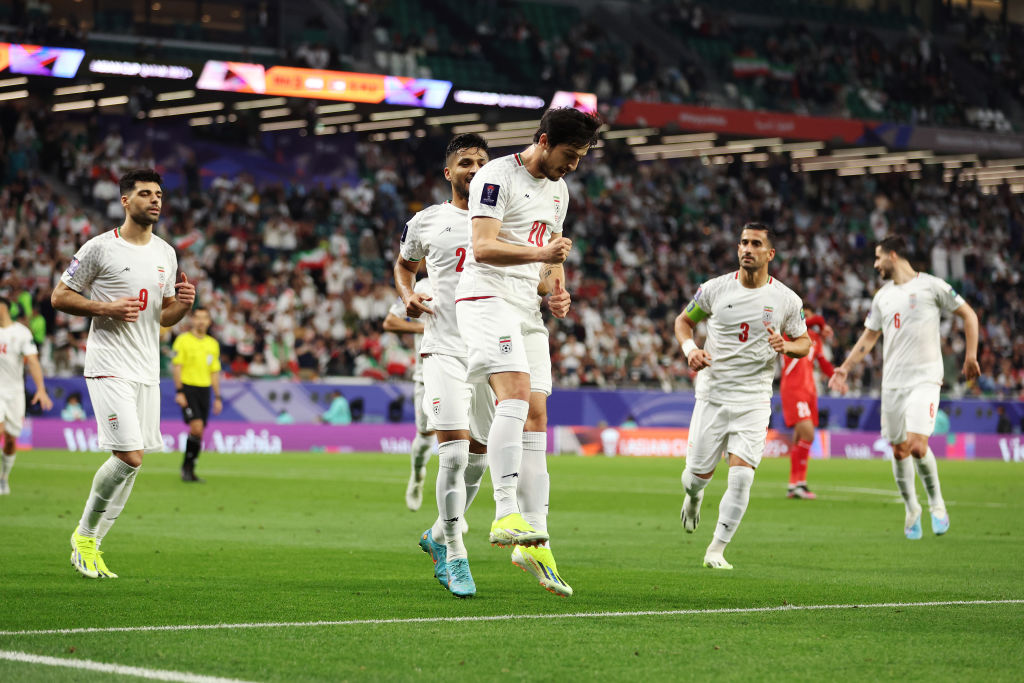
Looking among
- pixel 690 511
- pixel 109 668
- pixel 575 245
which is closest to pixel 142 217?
pixel 109 668

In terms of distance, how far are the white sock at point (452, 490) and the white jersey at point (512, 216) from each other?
37.6 inches

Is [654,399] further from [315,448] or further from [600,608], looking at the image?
[600,608]

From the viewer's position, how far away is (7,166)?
104ft

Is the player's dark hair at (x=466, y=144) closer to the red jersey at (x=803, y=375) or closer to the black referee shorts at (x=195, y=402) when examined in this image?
the red jersey at (x=803, y=375)

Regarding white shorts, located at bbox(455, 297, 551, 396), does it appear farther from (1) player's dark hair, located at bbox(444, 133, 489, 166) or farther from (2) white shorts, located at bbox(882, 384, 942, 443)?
(2) white shorts, located at bbox(882, 384, 942, 443)

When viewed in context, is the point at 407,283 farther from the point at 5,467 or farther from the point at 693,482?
the point at 5,467

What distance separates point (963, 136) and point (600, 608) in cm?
3956

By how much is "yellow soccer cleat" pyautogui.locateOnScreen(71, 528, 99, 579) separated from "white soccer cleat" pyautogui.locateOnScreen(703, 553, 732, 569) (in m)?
4.18

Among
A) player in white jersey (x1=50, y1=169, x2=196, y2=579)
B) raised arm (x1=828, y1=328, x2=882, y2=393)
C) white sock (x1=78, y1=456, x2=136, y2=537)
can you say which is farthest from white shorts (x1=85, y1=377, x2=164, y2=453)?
raised arm (x1=828, y1=328, x2=882, y2=393)

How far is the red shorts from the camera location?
17781 mm

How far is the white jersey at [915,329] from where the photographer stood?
12695mm

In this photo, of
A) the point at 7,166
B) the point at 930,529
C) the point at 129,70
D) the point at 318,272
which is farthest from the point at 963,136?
the point at 930,529

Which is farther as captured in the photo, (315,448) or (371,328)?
(371,328)

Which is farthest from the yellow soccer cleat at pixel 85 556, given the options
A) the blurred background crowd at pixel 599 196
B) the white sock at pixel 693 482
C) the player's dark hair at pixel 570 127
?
the blurred background crowd at pixel 599 196
